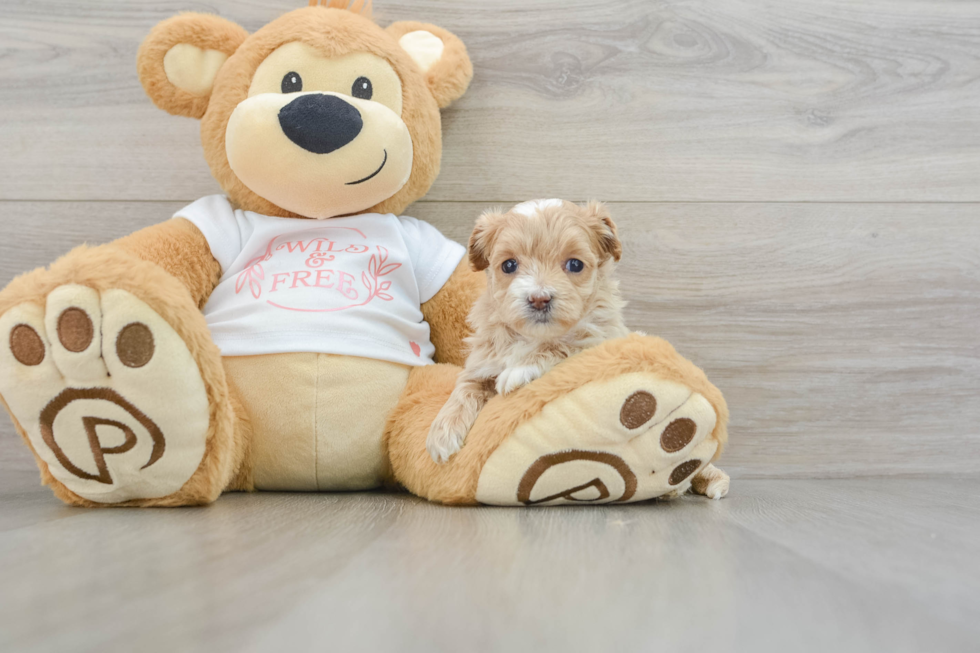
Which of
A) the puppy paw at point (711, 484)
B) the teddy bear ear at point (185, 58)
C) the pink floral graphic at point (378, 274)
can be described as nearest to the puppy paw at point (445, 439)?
the pink floral graphic at point (378, 274)

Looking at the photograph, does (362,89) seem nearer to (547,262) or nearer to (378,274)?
(378,274)

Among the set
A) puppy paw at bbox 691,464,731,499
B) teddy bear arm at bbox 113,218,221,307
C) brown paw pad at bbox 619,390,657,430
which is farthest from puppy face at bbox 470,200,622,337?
teddy bear arm at bbox 113,218,221,307

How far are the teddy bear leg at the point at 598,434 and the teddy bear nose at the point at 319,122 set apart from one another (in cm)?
42

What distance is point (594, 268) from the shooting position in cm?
80

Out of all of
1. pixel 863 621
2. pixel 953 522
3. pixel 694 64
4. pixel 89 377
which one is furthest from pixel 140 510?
pixel 694 64

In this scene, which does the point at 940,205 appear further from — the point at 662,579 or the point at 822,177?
the point at 662,579

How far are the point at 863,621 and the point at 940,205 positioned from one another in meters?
1.04

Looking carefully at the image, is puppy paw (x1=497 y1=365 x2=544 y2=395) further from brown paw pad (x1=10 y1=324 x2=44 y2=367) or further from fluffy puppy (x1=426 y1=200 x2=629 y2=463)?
brown paw pad (x1=10 y1=324 x2=44 y2=367)

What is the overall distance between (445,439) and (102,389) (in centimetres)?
38

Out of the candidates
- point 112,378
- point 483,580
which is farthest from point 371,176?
point 483,580

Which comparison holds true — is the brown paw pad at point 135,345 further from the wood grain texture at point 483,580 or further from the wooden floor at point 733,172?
the wooden floor at point 733,172

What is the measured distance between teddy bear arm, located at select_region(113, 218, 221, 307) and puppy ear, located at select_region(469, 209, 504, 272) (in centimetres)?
41

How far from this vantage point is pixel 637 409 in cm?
73

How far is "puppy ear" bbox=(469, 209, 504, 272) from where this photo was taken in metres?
0.83
